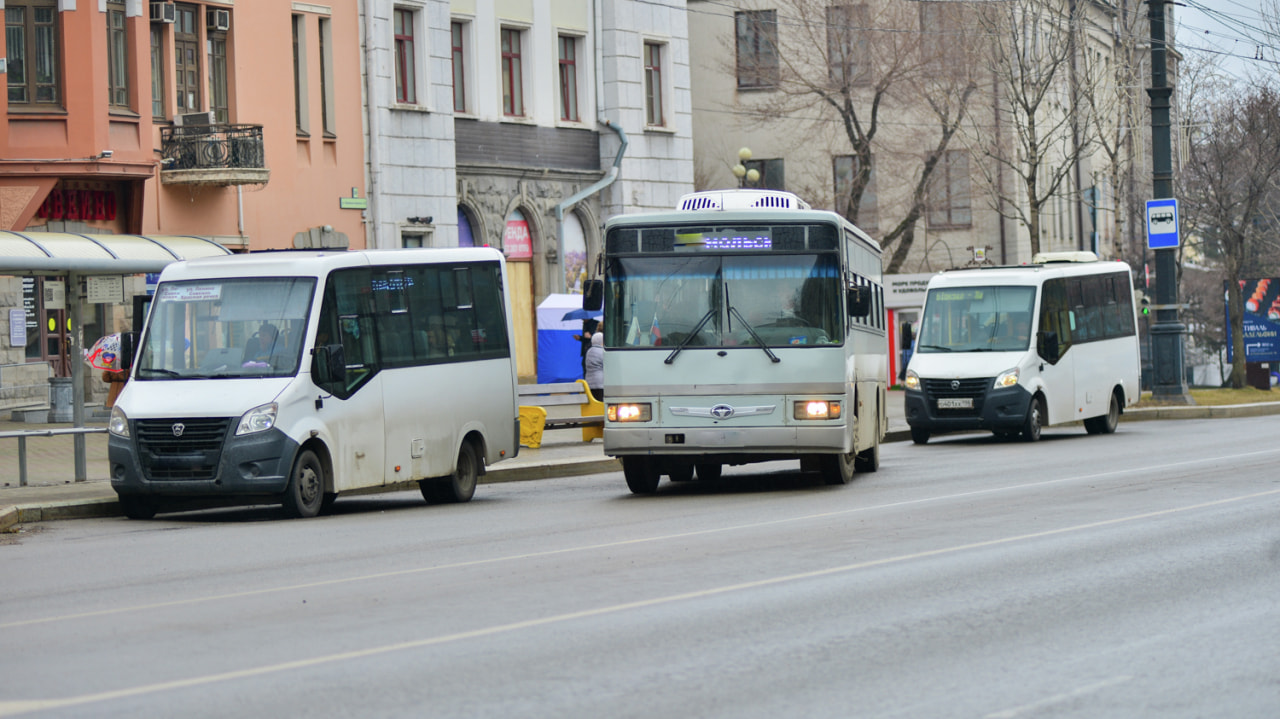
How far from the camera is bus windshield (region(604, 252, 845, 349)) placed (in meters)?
17.9

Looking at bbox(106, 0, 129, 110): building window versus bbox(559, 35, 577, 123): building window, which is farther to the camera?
bbox(559, 35, 577, 123): building window

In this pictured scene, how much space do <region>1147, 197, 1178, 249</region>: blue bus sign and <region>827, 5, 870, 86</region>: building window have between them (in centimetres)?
1181

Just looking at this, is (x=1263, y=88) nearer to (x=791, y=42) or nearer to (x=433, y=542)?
(x=791, y=42)

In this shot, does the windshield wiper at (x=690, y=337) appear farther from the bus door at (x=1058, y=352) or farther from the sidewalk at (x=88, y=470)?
the bus door at (x=1058, y=352)

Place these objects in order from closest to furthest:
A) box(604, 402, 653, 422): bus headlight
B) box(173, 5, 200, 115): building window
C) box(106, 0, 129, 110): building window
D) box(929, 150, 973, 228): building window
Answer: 1. box(604, 402, 653, 422): bus headlight
2. box(106, 0, 129, 110): building window
3. box(173, 5, 200, 115): building window
4. box(929, 150, 973, 228): building window

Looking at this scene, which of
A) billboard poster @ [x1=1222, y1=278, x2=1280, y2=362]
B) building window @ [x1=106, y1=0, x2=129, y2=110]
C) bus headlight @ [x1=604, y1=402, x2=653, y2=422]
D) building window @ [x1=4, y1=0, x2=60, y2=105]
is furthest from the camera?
billboard poster @ [x1=1222, y1=278, x2=1280, y2=362]

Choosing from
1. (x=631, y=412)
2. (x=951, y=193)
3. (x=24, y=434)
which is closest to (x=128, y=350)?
(x=24, y=434)

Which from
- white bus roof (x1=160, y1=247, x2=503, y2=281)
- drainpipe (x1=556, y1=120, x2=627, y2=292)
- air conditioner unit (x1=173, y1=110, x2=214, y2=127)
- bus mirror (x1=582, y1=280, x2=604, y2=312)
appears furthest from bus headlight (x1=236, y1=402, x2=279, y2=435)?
drainpipe (x1=556, y1=120, x2=627, y2=292)

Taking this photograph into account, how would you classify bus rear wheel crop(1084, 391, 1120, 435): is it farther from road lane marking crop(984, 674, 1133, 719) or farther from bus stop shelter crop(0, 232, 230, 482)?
road lane marking crop(984, 674, 1133, 719)

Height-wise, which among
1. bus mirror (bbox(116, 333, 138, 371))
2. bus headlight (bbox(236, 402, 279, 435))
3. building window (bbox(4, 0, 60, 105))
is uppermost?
building window (bbox(4, 0, 60, 105))

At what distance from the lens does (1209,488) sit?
678 inches

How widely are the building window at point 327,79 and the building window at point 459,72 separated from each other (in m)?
4.02

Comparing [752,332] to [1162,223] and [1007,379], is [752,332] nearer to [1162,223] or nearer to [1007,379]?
[1007,379]

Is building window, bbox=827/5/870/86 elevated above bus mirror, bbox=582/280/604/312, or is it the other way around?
building window, bbox=827/5/870/86
